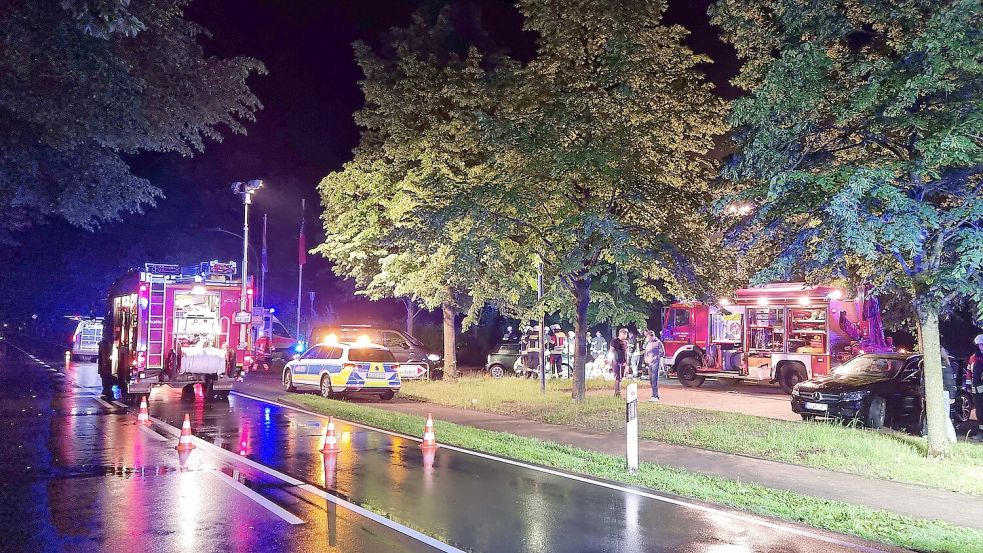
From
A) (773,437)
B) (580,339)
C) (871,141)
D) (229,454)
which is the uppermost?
(871,141)

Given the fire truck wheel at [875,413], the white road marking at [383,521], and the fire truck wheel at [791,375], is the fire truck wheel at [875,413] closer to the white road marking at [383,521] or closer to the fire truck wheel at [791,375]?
the fire truck wheel at [791,375]

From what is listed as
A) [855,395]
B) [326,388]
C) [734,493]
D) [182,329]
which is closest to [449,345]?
[326,388]

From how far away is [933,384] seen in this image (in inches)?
462

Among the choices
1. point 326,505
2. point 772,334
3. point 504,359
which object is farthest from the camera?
point 504,359

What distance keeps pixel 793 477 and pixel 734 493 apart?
171 cm

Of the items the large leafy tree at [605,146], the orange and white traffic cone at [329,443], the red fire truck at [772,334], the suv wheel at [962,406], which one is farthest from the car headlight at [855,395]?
the orange and white traffic cone at [329,443]

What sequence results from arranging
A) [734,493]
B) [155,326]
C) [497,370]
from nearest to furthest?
1. [734,493]
2. [155,326]
3. [497,370]

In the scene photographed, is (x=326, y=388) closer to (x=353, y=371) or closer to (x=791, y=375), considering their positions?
(x=353, y=371)

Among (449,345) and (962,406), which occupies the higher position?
(449,345)

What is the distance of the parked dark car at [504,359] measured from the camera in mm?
29656

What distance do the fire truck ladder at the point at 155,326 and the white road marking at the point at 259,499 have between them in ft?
34.2

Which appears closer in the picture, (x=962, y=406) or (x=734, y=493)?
(x=734, y=493)

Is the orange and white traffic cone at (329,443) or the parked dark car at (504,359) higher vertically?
the parked dark car at (504,359)

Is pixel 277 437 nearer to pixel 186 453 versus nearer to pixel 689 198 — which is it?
pixel 186 453
